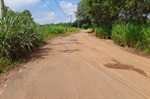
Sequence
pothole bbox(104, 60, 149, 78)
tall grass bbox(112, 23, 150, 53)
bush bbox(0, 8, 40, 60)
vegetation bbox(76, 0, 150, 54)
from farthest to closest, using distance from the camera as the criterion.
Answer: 1. vegetation bbox(76, 0, 150, 54)
2. tall grass bbox(112, 23, 150, 53)
3. bush bbox(0, 8, 40, 60)
4. pothole bbox(104, 60, 149, 78)

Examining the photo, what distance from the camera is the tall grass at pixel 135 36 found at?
474 inches

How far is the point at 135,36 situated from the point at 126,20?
19.6 ft

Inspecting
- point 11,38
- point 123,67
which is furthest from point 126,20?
point 11,38

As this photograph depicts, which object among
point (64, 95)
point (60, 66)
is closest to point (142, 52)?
point (60, 66)

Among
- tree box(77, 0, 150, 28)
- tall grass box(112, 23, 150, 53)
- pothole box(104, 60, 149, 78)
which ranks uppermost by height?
tree box(77, 0, 150, 28)

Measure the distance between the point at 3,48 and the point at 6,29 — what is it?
37.0 inches

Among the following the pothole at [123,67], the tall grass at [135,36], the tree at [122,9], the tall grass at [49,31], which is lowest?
the tall grass at [49,31]

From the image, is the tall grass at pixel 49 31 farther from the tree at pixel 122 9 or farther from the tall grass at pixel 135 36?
the tall grass at pixel 135 36

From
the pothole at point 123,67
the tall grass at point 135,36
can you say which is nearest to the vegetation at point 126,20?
the tall grass at point 135,36

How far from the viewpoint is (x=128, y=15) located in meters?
18.9

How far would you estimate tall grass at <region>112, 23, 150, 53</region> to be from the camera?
474 inches

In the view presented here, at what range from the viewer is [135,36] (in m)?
13.8

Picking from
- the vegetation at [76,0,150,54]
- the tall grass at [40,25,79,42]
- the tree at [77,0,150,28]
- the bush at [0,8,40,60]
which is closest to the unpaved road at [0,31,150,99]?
the bush at [0,8,40,60]

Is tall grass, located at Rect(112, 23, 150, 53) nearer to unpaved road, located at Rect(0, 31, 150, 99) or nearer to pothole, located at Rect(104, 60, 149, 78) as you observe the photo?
pothole, located at Rect(104, 60, 149, 78)
